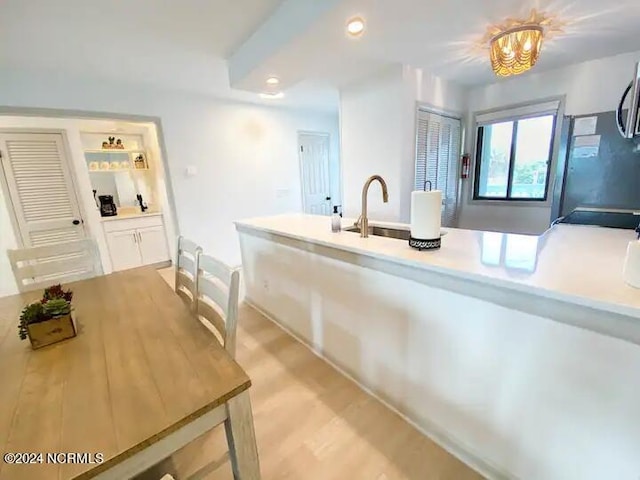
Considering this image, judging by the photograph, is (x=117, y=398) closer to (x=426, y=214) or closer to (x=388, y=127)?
(x=426, y=214)

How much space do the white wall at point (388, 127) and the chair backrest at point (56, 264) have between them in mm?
2734

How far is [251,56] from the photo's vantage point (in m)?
2.32

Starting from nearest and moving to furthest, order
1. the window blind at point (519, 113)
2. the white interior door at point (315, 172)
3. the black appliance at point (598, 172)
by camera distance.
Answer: the black appliance at point (598, 172)
the window blind at point (519, 113)
the white interior door at point (315, 172)

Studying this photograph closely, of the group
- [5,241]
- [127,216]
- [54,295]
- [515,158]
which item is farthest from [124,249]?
[515,158]

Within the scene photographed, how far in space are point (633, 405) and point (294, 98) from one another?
4.25 m

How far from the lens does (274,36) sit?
6.59 ft

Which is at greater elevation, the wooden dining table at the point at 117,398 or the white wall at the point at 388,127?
the white wall at the point at 388,127

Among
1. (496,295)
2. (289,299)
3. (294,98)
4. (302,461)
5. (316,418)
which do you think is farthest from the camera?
(294,98)

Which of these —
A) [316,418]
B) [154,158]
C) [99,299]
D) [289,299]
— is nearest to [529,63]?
[289,299]

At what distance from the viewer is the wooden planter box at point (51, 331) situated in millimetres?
979

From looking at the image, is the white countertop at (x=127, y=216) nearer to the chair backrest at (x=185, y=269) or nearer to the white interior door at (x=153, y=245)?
the white interior door at (x=153, y=245)

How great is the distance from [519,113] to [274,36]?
3079mm

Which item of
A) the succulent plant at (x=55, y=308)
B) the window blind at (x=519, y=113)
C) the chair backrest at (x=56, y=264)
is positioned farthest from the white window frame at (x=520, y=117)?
the chair backrest at (x=56, y=264)

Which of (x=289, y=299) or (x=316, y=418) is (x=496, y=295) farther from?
(x=289, y=299)
